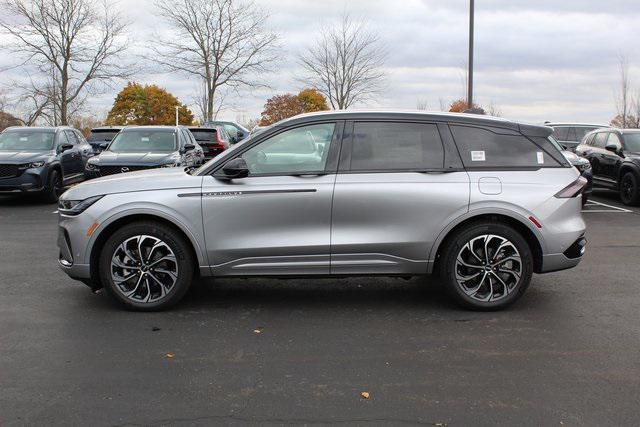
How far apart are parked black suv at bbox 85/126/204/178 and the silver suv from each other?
23.4 ft

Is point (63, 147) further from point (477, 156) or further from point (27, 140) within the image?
point (477, 156)

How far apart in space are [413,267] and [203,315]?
186 centimetres

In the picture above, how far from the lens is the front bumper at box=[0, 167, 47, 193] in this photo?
12.4 m

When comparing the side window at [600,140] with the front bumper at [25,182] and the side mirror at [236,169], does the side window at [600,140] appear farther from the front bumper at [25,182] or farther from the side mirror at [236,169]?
the front bumper at [25,182]

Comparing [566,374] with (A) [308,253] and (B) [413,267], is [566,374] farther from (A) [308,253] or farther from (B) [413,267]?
(A) [308,253]

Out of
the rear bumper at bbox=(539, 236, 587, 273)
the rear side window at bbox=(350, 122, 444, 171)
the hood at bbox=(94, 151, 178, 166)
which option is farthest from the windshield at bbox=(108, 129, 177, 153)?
the rear bumper at bbox=(539, 236, 587, 273)

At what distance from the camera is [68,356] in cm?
428

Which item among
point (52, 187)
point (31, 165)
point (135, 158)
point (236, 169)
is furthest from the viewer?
point (52, 187)

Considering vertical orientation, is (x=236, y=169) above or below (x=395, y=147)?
below

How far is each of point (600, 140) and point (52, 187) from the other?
1259 centimetres

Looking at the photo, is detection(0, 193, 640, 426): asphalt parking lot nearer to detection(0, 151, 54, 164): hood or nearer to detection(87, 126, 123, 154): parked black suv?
detection(0, 151, 54, 164): hood

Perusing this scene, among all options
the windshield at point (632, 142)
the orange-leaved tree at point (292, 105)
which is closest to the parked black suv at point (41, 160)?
the windshield at point (632, 142)

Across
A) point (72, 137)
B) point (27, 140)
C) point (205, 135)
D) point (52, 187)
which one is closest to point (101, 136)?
point (205, 135)

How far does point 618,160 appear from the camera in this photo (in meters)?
13.3
